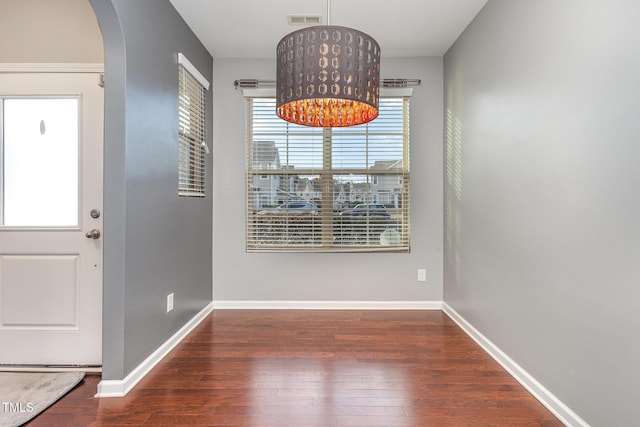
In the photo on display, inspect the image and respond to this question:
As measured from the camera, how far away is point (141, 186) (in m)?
2.08

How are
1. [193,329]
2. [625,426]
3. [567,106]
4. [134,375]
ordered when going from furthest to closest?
1. [193,329]
2. [134,375]
3. [567,106]
4. [625,426]

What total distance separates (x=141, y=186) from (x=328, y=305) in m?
2.15

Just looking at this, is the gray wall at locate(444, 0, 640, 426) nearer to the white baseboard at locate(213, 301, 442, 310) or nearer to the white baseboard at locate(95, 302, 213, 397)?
the white baseboard at locate(213, 301, 442, 310)

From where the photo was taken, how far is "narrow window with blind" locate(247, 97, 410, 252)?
3416 mm

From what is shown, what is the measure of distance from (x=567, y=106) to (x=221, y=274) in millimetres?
3162

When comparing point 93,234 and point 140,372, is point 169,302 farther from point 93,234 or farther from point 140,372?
point 93,234

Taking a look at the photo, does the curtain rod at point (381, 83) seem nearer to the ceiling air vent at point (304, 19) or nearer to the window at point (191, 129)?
the window at point (191, 129)

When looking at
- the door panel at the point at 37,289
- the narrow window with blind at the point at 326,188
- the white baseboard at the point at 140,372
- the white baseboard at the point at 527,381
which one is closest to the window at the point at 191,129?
the narrow window with blind at the point at 326,188

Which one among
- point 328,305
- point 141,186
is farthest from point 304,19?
point 328,305

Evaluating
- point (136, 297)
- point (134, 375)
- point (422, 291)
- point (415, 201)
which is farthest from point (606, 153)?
point (134, 375)

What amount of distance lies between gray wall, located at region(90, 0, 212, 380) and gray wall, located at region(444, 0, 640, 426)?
240cm

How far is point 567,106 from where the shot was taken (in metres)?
1.67

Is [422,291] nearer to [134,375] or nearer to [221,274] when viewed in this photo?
[221,274]

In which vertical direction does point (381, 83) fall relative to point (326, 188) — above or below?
above
